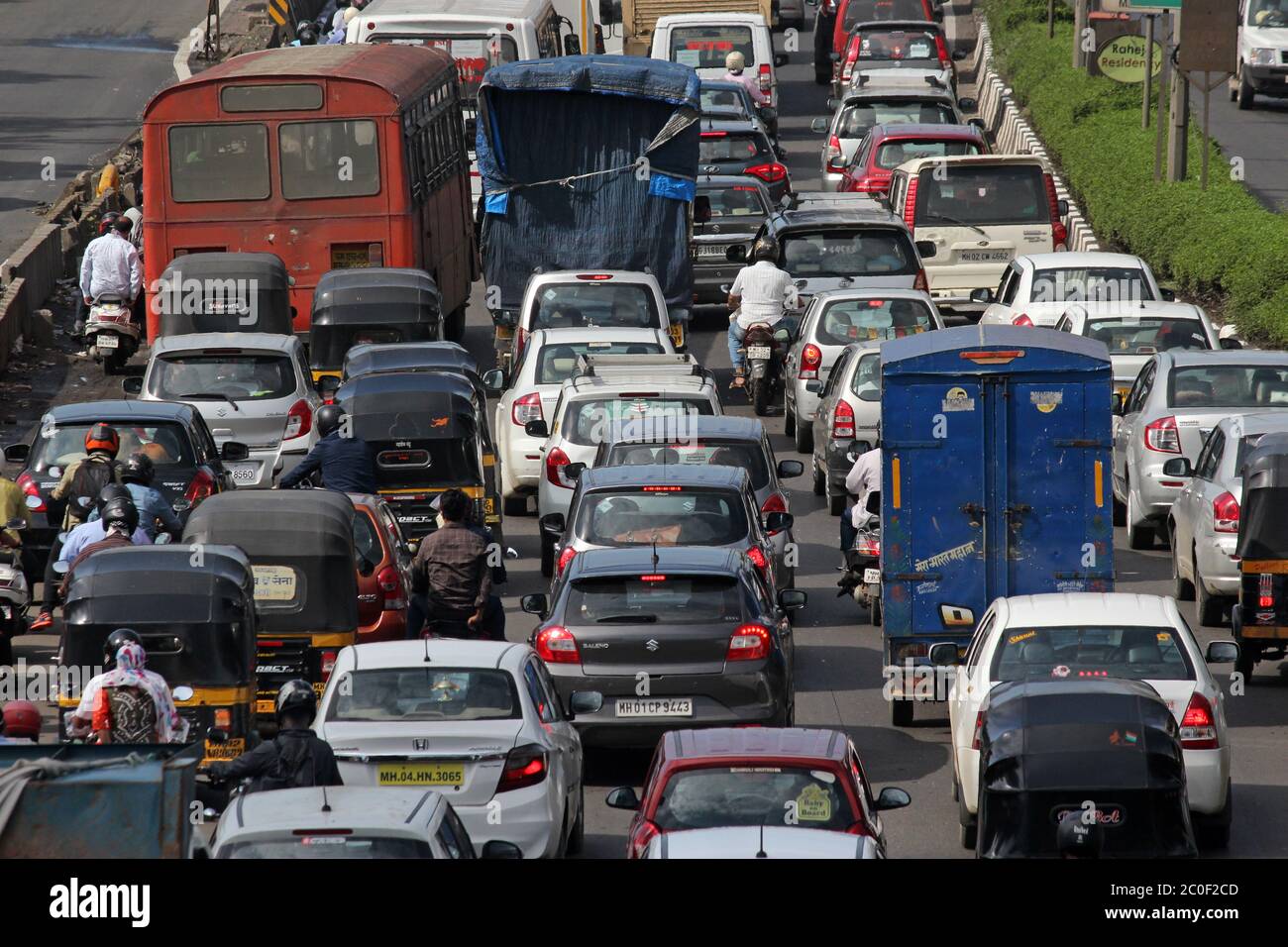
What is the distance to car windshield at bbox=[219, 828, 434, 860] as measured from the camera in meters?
10.1

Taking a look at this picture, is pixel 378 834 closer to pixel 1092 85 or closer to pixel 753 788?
pixel 753 788

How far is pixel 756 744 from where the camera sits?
12.4m

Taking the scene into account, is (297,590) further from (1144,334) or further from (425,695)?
(1144,334)

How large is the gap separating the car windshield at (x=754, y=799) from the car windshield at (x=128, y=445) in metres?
9.85

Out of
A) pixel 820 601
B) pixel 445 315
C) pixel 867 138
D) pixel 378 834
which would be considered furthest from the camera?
pixel 867 138

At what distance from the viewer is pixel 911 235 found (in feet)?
100.0

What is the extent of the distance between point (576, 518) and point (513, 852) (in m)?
6.90

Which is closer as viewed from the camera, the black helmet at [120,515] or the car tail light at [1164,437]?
the black helmet at [120,515]

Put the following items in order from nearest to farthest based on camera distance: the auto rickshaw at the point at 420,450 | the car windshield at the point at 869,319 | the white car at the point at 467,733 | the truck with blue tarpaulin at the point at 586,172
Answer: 1. the white car at the point at 467,733
2. the auto rickshaw at the point at 420,450
3. the car windshield at the point at 869,319
4. the truck with blue tarpaulin at the point at 586,172

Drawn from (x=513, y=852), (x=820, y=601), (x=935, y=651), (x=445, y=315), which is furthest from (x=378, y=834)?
(x=445, y=315)

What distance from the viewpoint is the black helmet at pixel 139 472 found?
62.3ft

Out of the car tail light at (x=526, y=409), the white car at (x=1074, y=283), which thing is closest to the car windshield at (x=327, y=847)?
the car tail light at (x=526, y=409)

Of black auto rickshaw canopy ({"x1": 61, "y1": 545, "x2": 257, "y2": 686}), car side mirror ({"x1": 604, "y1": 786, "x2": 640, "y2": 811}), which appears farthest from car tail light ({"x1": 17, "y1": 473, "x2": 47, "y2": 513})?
car side mirror ({"x1": 604, "y1": 786, "x2": 640, "y2": 811})

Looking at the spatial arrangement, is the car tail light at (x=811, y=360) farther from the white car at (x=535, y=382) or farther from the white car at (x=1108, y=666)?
the white car at (x=1108, y=666)
